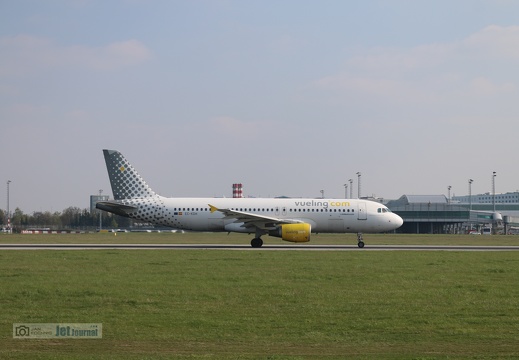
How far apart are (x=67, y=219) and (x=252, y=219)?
138 metres

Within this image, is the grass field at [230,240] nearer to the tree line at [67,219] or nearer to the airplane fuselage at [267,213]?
the airplane fuselage at [267,213]

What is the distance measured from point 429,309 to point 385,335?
3.26 metres

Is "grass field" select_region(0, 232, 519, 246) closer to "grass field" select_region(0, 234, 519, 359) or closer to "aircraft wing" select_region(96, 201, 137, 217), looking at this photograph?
"aircraft wing" select_region(96, 201, 137, 217)

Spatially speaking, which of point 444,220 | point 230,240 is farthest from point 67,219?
point 230,240

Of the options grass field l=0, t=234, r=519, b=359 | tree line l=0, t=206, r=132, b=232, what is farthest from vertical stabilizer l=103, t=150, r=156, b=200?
tree line l=0, t=206, r=132, b=232

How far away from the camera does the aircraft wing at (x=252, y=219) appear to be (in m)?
41.3

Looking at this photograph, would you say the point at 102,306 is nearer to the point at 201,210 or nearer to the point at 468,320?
the point at 468,320

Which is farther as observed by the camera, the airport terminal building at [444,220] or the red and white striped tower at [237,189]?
the airport terminal building at [444,220]

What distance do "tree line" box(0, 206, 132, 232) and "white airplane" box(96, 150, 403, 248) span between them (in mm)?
102681

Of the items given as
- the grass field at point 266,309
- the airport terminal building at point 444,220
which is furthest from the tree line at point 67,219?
the grass field at point 266,309

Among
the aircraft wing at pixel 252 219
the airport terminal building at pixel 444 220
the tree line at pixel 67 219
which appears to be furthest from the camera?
the tree line at pixel 67 219

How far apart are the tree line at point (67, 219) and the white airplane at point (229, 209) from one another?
337 feet

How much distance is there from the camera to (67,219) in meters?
172

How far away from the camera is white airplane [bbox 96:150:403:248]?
143 feet
